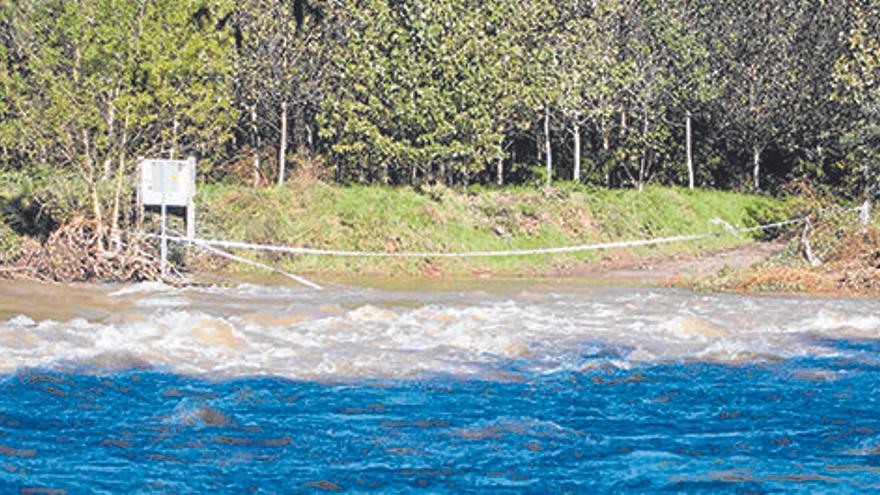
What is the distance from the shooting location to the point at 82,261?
23422 mm

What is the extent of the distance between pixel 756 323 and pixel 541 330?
3494 mm

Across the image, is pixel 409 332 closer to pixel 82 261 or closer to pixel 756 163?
pixel 82 261

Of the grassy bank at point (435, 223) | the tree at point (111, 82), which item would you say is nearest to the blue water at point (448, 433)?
the tree at point (111, 82)

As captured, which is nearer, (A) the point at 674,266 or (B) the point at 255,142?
(A) the point at 674,266

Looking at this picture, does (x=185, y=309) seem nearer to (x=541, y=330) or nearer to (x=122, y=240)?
(x=541, y=330)

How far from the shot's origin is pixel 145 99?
2505 cm

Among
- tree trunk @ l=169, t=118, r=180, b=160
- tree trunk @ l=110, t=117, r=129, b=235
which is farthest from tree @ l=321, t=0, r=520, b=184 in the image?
tree trunk @ l=110, t=117, r=129, b=235

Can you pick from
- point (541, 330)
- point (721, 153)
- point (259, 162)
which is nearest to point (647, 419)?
point (541, 330)

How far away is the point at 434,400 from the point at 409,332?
487 cm

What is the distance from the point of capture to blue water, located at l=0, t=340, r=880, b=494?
8367mm

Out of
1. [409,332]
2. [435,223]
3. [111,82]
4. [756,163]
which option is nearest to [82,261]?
[111,82]

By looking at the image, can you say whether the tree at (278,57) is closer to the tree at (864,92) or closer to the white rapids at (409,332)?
the tree at (864,92)

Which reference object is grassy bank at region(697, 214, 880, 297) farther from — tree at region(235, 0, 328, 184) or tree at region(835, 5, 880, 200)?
tree at region(235, 0, 328, 184)

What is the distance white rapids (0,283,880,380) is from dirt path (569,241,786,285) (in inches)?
240
